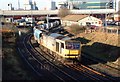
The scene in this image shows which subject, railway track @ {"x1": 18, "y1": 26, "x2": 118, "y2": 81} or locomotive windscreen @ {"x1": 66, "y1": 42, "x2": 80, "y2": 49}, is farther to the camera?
locomotive windscreen @ {"x1": 66, "y1": 42, "x2": 80, "y2": 49}

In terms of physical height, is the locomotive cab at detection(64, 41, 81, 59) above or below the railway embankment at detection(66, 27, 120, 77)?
above

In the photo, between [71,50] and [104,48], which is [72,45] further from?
[104,48]

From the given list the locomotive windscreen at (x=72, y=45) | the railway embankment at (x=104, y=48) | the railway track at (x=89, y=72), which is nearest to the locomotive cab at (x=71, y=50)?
the locomotive windscreen at (x=72, y=45)

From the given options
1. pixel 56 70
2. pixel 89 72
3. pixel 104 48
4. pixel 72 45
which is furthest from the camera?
pixel 104 48

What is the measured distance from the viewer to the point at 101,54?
34.0 m

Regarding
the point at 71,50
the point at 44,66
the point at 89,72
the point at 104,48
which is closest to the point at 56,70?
the point at 44,66

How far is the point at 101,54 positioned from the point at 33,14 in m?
75.3

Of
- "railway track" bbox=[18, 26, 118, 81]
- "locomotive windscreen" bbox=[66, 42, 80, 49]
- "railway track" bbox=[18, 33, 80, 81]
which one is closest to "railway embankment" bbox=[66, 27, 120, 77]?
"railway track" bbox=[18, 26, 118, 81]

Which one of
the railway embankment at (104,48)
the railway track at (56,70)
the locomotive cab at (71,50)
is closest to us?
the railway track at (56,70)

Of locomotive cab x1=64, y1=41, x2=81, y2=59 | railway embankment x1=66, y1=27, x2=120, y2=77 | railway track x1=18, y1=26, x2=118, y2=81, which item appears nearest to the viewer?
railway track x1=18, y1=26, x2=118, y2=81

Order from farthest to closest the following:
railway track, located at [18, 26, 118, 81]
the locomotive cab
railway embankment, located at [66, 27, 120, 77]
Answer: railway embankment, located at [66, 27, 120, 77] < the locomotive cab < railway track, located at [18, 26, 118, 81]

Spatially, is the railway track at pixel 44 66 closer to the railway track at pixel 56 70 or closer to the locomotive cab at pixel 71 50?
the railway track at pixel 56 70

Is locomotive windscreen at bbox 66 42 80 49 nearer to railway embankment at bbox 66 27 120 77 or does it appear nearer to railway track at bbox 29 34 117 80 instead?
railway track at bbox 29 34 117 80

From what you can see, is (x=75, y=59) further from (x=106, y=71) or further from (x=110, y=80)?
(x=110, y=80)
